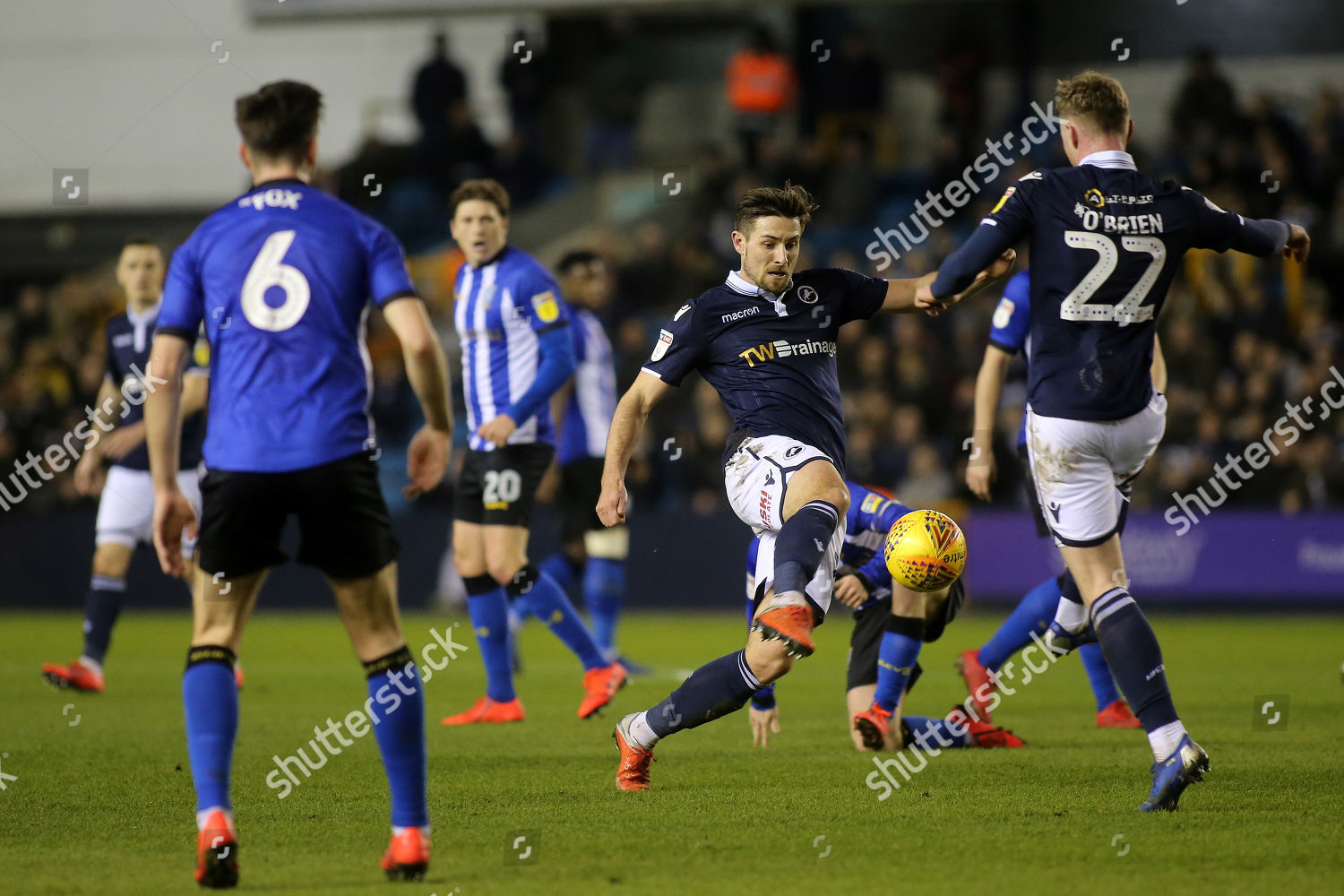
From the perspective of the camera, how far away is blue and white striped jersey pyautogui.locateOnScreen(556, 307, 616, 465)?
10.7m

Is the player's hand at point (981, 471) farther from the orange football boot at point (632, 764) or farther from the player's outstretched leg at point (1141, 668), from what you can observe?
the orange football boot at point (632, 764)

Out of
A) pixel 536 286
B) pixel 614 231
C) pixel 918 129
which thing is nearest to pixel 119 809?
pixel 536 286

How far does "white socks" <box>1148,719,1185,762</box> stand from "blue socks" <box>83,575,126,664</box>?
6.76m

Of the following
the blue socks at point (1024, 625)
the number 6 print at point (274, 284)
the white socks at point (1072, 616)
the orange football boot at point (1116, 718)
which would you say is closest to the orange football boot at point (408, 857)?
the number 6 print at point (274, 284)

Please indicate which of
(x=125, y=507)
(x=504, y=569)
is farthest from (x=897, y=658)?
(x=125, y=507)

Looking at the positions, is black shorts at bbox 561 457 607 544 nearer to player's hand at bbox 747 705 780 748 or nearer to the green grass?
the green grass

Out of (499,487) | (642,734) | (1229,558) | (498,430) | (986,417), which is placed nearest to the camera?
(642,734)

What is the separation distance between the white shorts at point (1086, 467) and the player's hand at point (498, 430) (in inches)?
120

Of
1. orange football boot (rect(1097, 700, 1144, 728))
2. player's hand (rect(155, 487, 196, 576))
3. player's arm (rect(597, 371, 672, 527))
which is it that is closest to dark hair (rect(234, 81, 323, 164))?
player's hand (rect(155, 487, 196, 576))

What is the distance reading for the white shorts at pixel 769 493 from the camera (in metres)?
5.81

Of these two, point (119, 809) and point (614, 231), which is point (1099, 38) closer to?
point (614, 231)

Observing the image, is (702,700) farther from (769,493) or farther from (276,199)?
(276,199)

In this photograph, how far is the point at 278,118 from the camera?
4371mm

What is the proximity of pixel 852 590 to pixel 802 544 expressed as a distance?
1.42m
